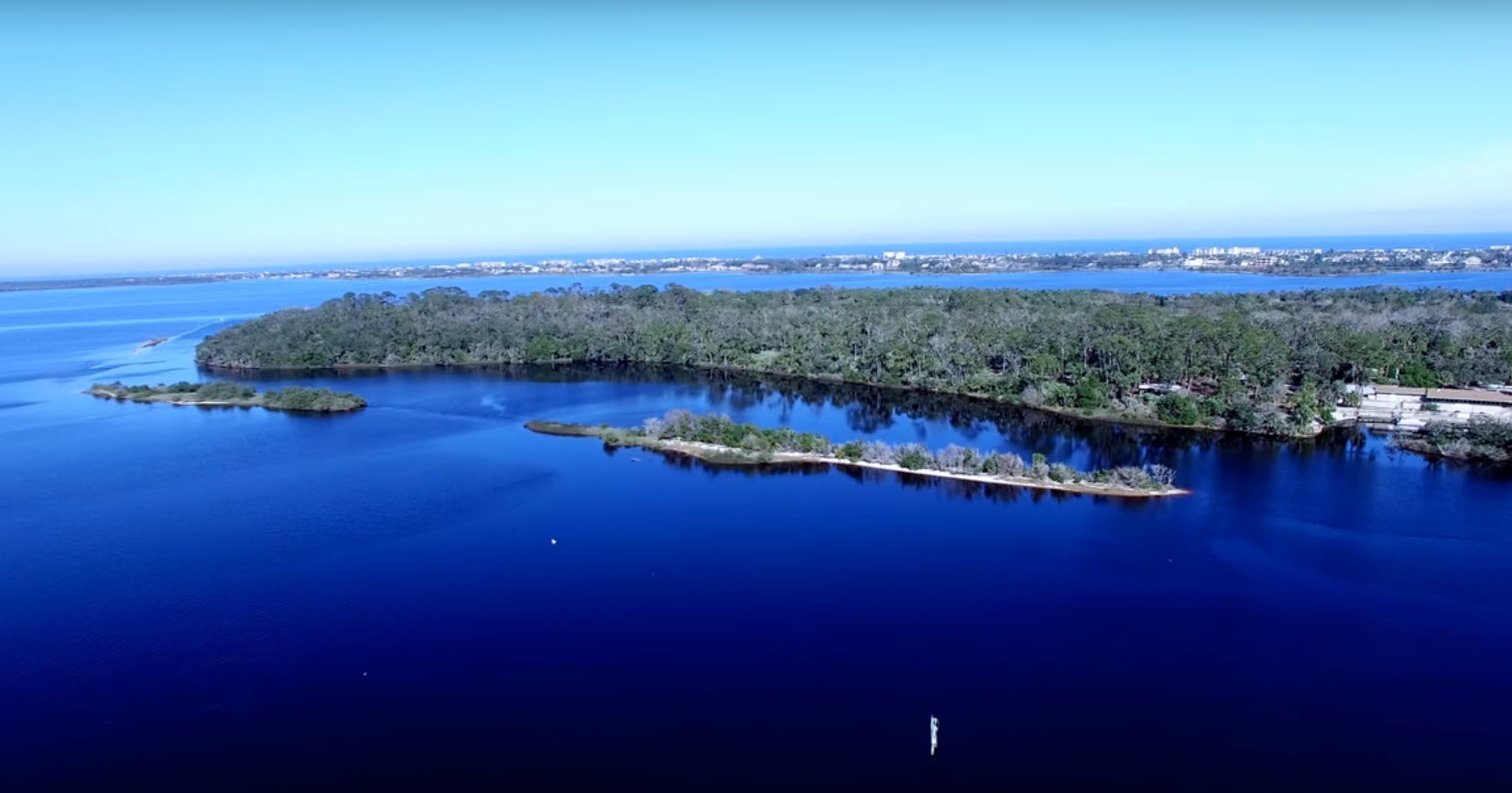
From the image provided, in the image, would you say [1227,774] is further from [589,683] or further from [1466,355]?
[1466,355]

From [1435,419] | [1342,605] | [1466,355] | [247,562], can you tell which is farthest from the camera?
[1466,355]

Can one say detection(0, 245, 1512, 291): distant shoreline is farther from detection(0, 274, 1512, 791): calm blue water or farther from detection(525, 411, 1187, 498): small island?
detection(0, 274, 1512, 791): calm blue water

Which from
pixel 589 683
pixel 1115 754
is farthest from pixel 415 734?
pixel 1115 754

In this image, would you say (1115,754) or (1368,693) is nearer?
(1115,754)

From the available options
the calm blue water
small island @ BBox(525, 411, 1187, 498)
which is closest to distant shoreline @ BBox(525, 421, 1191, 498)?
small island @ BBox(525, 411, 1187, 498)

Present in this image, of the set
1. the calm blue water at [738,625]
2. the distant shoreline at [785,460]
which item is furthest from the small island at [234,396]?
the distant shoreline at [785,460]

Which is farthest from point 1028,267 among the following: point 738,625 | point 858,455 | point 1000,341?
point 738,625

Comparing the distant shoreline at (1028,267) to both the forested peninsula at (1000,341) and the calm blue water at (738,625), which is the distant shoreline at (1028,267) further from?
the calm blue water at (738,625)
